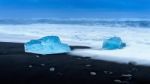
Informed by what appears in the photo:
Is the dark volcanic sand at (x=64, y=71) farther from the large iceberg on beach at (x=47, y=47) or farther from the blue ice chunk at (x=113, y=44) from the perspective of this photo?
the blue ice chunk at (x=113, y=44)

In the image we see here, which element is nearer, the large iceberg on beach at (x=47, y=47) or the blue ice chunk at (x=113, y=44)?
the large iceberg on beach at (x=47, y=47)

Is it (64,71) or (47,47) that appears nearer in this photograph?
(64,71)

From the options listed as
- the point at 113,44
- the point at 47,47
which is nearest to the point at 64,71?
the point at 47,47

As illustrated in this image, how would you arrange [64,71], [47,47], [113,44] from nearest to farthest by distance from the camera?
[64,71]
[47,47]
[113,44]

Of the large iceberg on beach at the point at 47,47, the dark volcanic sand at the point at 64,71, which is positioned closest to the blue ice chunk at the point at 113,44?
the large iceberg on beach at the point at 47,47

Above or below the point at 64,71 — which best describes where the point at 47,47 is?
above

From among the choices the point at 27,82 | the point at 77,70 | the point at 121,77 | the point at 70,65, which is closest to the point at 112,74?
the point at 121,77

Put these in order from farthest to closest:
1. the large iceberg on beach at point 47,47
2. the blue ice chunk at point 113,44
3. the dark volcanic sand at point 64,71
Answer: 1. the blue ice chunk at point 113,44
2. the large iceberg on beach at point 47,47
3. the dark volcanic sand at point 64,71

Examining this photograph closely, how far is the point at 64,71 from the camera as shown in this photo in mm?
6203

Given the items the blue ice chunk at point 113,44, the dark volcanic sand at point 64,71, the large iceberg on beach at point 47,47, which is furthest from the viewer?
the blue ice chunk at point 113,44

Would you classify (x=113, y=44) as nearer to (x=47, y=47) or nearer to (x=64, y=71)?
A: (x=47, y=47)

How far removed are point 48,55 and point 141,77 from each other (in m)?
2.90

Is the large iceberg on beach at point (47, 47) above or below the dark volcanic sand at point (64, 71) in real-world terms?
above

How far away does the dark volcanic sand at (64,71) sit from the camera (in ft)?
17.7
